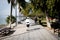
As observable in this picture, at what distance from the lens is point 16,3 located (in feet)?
97.5

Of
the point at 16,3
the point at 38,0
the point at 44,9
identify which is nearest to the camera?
the point at 38,0

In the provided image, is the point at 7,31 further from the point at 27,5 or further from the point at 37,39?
the point at 27,5

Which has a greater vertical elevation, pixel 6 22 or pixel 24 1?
pixel 24 1

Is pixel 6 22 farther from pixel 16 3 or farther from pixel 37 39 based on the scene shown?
pixel 37 39

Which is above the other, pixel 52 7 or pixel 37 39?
pixel 52 7

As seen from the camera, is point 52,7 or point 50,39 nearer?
point 50,39

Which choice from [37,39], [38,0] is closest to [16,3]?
[38,0]

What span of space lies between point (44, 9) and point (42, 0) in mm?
3028

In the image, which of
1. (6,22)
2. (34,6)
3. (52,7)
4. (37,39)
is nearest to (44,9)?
(34,6)

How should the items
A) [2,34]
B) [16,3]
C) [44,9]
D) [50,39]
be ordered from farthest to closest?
[16,3] < [44,9] < [2,34] < [50,39]

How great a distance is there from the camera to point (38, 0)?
74.4 feet

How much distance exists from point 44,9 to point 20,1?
19.8 feet

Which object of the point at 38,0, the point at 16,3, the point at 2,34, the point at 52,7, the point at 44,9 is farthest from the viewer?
the point at 16,3

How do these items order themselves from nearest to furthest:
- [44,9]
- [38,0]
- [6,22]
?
[38,0] < [44,9] < [6,22]
